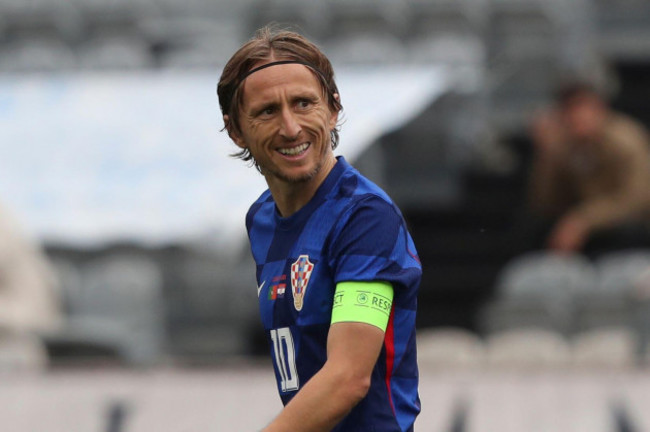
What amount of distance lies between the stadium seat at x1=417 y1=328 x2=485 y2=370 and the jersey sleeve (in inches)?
149

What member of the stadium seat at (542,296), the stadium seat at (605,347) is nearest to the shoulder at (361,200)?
the stadium seat at (605,347)

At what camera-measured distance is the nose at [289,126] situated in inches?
66.9

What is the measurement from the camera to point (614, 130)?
7.23m

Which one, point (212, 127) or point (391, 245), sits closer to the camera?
point (391, 245)

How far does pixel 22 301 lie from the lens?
635 centimetres

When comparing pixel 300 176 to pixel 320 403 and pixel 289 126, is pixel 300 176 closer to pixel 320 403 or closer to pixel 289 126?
pixel 289 126

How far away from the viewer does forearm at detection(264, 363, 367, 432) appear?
63.3 inches

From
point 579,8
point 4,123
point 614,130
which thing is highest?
point 579,8

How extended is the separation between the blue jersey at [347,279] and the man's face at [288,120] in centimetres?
7

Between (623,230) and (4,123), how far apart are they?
4417 mm

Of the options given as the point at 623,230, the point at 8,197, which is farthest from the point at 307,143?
the point at 8,197

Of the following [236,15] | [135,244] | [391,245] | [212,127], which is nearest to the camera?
[391,245]

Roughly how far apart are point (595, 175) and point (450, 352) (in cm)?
186

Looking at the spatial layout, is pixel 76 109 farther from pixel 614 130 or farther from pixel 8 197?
pixel 614 130
